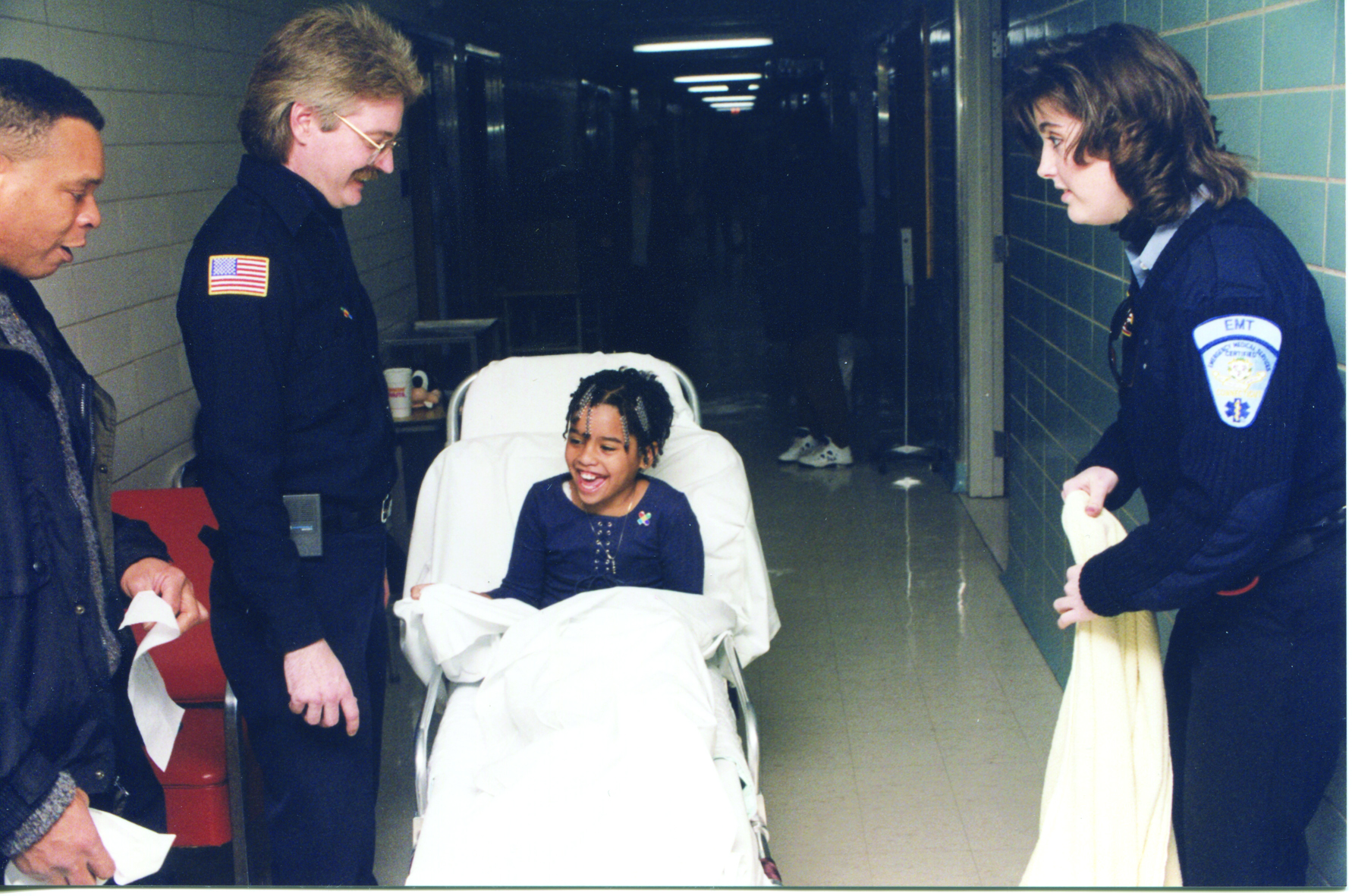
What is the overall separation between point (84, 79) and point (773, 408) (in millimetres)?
4546

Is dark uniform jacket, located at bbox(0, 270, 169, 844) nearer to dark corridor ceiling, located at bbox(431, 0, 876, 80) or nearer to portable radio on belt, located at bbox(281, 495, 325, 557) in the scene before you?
portable radio on belt, located at bbox(281, 495, 325, 557)

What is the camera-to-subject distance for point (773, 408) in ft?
22.8

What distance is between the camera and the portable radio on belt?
1774 mm

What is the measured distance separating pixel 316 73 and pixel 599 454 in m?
0.96

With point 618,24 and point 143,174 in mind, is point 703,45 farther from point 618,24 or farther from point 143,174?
point 143,174

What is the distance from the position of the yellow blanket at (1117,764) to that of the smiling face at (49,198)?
4.64 feet

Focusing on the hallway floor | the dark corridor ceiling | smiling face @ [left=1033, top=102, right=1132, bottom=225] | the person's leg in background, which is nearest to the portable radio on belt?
the hallway floor

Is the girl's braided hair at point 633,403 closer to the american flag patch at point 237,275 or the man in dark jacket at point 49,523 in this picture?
the american flag patch at point 237,275

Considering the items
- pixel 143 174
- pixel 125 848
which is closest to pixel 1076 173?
pixel 125 848

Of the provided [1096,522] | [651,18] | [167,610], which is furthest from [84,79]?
[651,18]

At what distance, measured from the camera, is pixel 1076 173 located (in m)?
1.63

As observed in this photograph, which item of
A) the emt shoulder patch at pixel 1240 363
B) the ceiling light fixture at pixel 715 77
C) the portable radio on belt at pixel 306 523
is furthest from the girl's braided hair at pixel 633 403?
the ceiling light fixture at pixel 715 77

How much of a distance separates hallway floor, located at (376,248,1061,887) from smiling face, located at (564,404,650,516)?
869 mm

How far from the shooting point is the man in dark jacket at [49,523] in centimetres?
137
